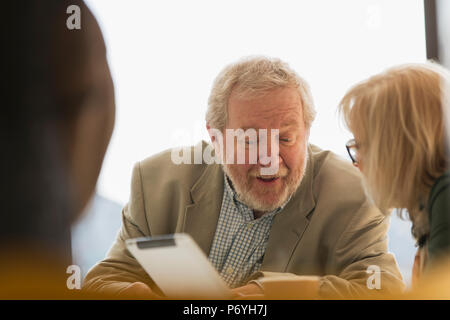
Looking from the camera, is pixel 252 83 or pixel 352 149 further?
pixel 252 83

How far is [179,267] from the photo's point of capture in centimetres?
151

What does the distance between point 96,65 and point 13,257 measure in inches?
27.4

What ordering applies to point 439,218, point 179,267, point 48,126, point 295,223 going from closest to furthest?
point 439,218
point 179,267
point 295,223
point 48,126

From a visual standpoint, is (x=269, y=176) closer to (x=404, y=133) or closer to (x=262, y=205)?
(x=262, y=205)

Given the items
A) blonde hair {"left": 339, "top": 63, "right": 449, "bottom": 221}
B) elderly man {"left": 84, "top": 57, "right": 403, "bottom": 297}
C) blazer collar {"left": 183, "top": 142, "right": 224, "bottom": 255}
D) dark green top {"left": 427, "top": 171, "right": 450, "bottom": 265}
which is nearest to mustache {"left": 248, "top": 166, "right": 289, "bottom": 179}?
elderly man {"left": 84, "top": 57, "right": 403, "bottom": 297}

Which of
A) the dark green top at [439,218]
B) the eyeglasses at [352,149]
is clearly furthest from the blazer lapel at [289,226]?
the dark green top at [439,218]

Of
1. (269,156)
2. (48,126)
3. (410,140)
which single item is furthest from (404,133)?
(48,126)

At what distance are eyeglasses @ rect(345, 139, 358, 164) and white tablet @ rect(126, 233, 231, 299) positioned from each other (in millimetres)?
514

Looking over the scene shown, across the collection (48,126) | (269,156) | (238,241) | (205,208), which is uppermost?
(48,126)

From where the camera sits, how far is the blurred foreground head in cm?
183

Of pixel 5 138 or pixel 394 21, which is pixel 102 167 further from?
pixel 394 21

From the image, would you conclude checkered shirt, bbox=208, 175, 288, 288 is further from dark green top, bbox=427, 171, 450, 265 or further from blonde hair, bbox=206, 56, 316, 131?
dark green top, bbox=427, 171, 450, 265

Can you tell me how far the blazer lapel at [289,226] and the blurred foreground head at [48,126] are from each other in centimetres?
63

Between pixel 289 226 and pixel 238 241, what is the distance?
6.8 inches
